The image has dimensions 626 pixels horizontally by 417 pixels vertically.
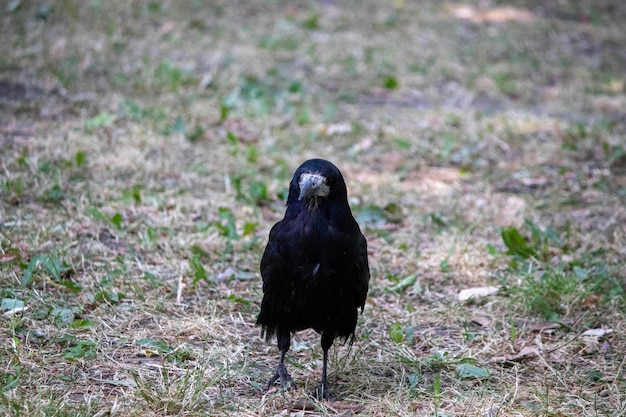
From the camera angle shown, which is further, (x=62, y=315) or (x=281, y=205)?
(x=281, y=205)

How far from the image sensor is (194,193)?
5195mm

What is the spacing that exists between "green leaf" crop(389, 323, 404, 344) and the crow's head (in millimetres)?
848

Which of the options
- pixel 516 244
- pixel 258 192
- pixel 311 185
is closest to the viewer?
pixel 311 185

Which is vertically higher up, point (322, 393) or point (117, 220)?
point (117, 220)

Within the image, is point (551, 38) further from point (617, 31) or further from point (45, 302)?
point (45, 302)

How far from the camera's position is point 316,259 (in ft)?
9.70

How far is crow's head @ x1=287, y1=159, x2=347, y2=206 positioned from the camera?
2.90 meters

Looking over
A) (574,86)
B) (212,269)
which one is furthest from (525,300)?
(574,86)

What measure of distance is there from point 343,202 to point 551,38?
799cm

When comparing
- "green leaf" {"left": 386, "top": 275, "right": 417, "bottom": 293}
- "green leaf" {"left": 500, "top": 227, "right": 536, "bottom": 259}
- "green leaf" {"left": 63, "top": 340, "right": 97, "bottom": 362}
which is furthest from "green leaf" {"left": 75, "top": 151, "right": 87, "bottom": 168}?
"green leaf" {"left": 500, "top": 227, "right": 536, "bottom": 259}

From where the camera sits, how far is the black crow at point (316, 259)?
2.95m

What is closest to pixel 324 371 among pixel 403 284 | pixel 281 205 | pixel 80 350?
pixel 80 350

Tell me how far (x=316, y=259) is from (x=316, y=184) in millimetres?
278

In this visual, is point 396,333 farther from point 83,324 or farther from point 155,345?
point 83,324
